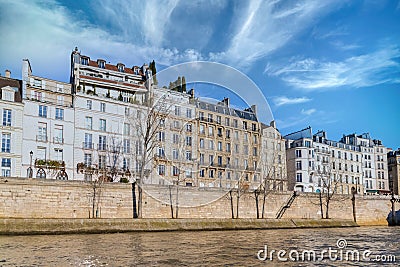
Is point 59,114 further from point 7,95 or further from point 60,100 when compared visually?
point 7,95

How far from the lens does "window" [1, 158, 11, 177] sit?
125 feet

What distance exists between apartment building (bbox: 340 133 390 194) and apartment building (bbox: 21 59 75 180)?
5510 centimetres

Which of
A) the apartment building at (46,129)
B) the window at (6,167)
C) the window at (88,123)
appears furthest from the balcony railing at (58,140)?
the window at (6,167)

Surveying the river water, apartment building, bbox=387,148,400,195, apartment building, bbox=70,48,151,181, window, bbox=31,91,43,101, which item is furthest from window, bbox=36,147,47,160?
apartment building, bbox=387,148,400,195

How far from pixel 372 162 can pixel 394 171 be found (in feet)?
32.8

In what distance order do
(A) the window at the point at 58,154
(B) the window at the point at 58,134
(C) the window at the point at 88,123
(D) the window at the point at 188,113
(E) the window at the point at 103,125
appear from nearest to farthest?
(D) the window at the point at 188,113, (A) the window at the point at 58,154, (B) the window at the point at 58,134, (C) the window at the point at 88,123, (E) the window at the point at 103,125

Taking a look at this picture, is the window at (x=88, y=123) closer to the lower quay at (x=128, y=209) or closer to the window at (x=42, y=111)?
the window at (x=42, y=111)

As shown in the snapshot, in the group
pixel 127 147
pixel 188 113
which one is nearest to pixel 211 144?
pixel 188 113

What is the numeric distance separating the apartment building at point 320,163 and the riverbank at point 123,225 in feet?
86.2

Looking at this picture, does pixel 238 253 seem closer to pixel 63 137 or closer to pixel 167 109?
pixel 167 109

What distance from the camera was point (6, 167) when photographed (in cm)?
3812

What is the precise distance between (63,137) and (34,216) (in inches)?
545

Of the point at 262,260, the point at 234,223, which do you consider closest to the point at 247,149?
the point at 262,260

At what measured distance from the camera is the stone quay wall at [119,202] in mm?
29297
